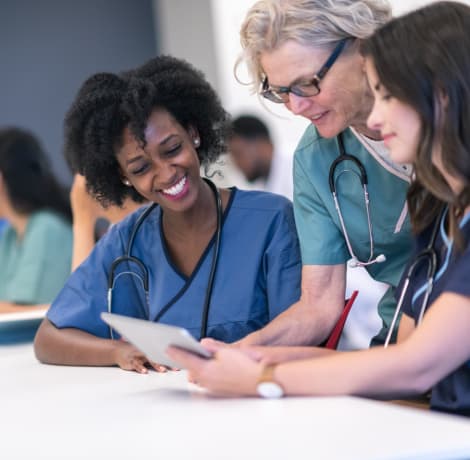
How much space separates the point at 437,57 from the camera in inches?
54.0

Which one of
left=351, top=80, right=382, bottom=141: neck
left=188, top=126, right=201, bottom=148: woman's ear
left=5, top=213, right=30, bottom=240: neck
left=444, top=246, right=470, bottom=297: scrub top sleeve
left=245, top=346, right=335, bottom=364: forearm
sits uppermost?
left=351, top=80, right=382, bottom=141: neck

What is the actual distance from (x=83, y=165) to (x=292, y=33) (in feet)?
2.30

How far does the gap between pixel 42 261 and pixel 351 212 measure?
1850 mm

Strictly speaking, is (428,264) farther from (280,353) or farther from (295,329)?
(295,329)

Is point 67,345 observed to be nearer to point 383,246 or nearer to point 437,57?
point 383,246

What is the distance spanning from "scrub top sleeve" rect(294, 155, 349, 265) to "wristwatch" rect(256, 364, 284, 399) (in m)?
0.51

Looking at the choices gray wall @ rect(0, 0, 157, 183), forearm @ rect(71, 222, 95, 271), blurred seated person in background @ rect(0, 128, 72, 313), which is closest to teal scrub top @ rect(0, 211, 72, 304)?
blurred seated person in background @ rect(0, 128, 72, 313)

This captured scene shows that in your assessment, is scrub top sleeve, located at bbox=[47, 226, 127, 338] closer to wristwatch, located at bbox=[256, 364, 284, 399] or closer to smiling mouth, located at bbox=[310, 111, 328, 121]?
smiling mouth, located at bbox=[310, 111, 328, 121]

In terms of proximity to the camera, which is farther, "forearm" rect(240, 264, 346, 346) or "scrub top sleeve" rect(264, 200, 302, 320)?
"scrub top sleeve" rect(264, 200, 302, 320)

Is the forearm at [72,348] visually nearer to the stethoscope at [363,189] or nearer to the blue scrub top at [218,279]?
the blue scrub top at [218,279]

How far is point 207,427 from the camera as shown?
1314 mm

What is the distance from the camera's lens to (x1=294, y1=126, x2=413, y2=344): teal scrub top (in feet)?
6.20

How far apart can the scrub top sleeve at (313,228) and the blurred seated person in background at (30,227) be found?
1714 millimetres

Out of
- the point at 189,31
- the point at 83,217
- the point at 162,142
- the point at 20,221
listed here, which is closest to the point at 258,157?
the point at 189,31
